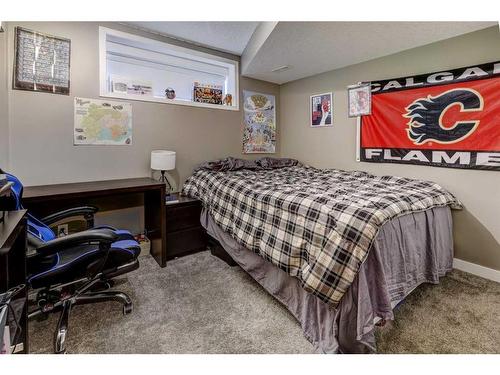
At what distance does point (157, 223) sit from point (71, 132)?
1178 mm

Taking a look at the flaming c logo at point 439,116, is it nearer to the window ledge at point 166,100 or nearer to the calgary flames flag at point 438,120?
the calgary flames flag at point 438,120

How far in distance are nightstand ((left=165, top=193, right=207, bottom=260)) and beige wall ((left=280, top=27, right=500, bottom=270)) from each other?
1849mm

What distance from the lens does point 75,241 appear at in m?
1.37

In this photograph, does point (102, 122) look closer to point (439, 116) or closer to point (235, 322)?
point (235, 322)

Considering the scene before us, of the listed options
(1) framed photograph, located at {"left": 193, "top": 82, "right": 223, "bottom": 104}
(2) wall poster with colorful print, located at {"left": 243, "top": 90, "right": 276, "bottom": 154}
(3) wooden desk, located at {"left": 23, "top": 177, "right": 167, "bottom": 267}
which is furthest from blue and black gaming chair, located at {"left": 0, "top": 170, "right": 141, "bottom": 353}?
(2) wall poster with colorful print, located at {"left": 243, "top": 90, "right": 276, "bottom": 154}

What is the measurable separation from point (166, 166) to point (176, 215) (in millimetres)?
536

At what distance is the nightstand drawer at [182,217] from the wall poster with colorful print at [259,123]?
134cm

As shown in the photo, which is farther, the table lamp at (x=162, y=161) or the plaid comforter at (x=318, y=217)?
the table lamp at (x=162, y=161)

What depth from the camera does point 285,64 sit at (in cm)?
308

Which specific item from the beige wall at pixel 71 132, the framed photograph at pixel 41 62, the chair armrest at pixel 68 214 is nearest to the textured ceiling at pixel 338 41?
the beige wall at pixel 71 132

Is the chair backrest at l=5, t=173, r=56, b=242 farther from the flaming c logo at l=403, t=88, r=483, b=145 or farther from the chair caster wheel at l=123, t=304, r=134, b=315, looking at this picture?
the flaming c logo at l=403, t=88, r=483, b=145

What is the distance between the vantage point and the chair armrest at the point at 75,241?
1333 mm

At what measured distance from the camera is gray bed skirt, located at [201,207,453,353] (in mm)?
1317
